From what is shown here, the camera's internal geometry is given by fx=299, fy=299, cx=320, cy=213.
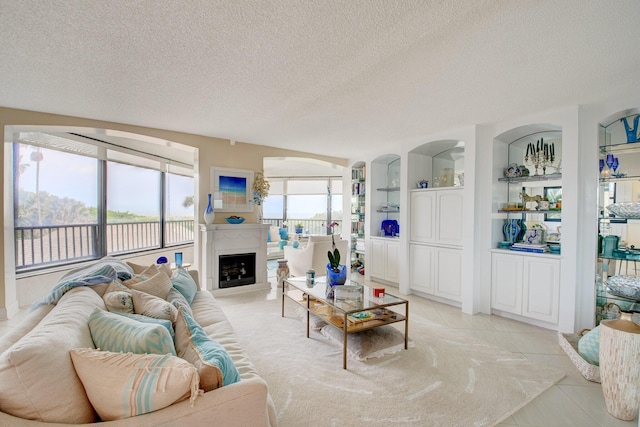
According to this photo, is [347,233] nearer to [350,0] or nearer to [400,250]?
[400,250]

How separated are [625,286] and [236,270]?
477 cm

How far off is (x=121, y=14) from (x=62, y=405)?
1955mm

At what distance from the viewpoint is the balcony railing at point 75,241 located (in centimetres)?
422

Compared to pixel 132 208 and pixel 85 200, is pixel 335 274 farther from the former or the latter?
pixel 132 208

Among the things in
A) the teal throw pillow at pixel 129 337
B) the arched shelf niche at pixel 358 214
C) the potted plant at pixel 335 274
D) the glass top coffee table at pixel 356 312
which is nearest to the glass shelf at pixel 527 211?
the glass top coffee table at pixel 356 312

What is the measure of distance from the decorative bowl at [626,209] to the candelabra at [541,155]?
2.84ft

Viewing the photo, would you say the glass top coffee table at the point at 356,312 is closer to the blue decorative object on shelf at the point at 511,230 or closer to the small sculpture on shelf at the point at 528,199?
the blue decorative object on shelf at the point at 511,230

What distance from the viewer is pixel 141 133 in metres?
4.07

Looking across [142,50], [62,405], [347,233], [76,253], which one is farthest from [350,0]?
[76,253]

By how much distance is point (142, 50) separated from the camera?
6.95 ft

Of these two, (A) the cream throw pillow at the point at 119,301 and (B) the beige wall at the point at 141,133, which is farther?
(B) the beige wall at the point at 141,133

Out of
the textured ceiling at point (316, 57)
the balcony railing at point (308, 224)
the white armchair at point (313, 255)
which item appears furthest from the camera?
the balcony railing at point (308, 224)

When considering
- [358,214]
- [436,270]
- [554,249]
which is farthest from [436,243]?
[358,214]

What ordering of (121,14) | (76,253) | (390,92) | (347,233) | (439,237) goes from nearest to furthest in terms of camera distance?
(121,14), (390,92), (439,237), (76,253), (347,233)
